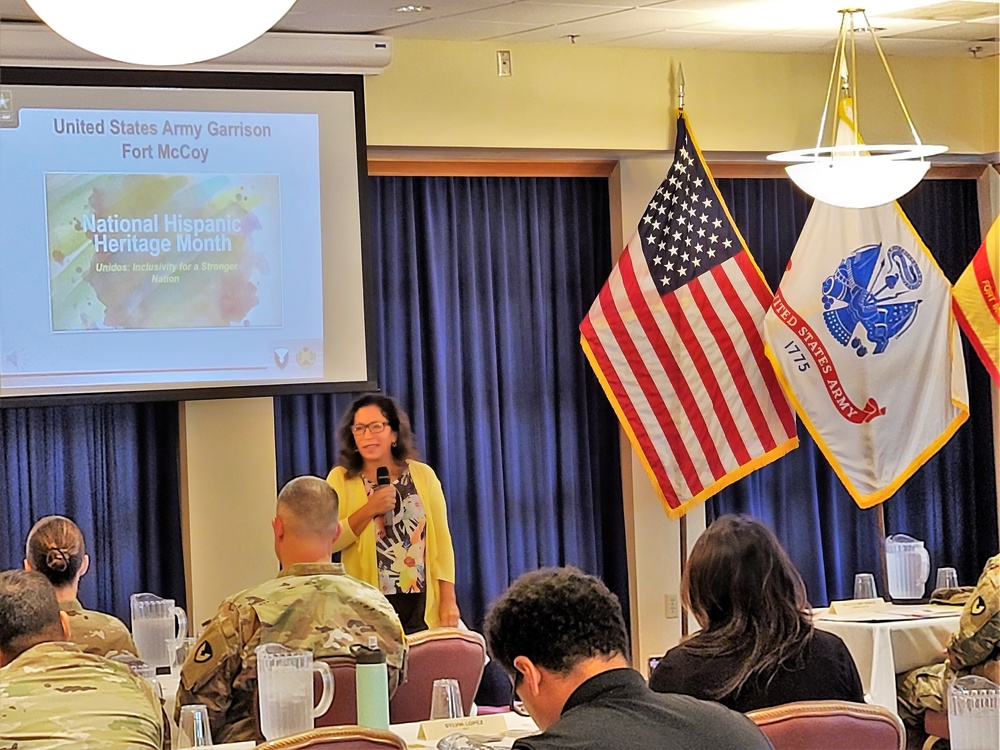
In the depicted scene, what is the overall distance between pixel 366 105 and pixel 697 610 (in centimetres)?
316

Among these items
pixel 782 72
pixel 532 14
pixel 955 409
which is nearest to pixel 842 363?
pixel 955 409

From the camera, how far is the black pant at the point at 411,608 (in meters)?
5.26

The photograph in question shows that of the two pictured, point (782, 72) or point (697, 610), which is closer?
point (697, 610)

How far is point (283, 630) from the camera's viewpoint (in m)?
3.44

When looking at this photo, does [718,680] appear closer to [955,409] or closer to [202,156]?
[202,156]

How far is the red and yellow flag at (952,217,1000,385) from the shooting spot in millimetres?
6078

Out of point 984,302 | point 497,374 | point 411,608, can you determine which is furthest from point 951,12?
point 411,608

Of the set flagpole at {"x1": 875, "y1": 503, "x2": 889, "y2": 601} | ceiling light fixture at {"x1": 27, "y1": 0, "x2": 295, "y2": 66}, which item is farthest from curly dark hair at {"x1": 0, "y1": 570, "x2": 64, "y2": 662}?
flagpole at {"x1": 875, "y1": 503, "x2": 889, "y2": 601}

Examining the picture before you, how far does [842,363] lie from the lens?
6082 mm

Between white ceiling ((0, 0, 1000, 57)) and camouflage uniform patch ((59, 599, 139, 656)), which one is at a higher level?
white ceiling ((0, 0, 1000, 57))

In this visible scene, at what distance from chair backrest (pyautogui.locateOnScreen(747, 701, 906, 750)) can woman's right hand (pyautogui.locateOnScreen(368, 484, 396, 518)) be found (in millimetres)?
2599

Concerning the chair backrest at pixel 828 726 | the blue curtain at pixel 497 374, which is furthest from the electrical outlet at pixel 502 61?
the chair backrest at pixel 828 726

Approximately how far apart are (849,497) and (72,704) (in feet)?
16.3

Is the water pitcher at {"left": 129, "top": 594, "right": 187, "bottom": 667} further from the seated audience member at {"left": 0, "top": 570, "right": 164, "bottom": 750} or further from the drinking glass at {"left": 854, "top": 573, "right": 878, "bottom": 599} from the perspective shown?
the drinking glass at {"left": 854, "top": 573, "right": 878, "bottom": 599}
